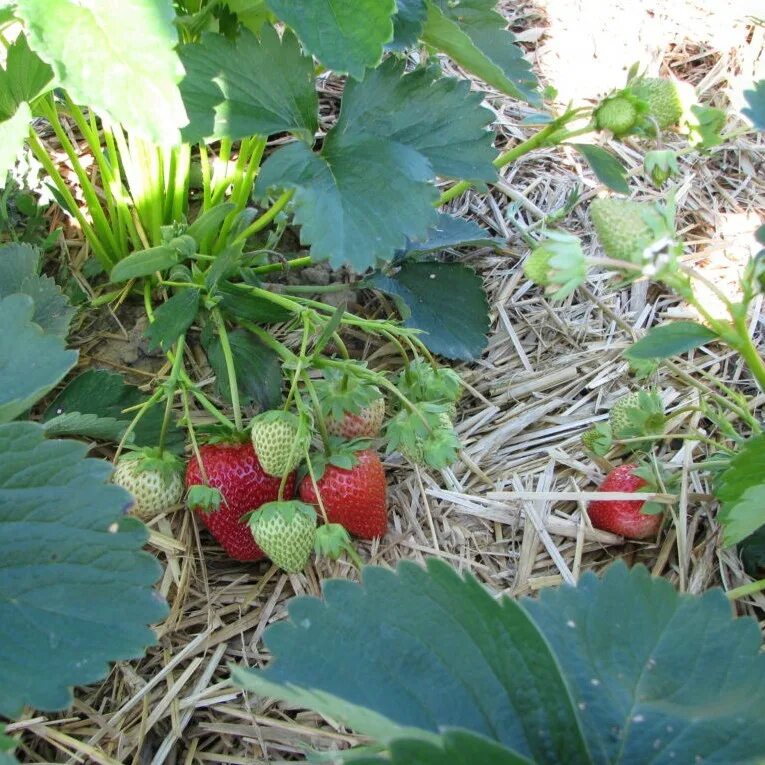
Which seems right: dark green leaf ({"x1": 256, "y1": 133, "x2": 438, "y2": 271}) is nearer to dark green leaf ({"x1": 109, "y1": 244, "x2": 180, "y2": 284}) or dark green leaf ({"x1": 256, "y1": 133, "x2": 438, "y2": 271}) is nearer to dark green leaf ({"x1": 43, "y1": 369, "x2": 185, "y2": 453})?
dark green leaf ({"x1": 109, "y1": 244, "x2": 180, "y2": 284})

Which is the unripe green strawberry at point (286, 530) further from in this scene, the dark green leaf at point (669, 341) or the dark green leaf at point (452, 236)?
the dark green leaf at point (452, 236)

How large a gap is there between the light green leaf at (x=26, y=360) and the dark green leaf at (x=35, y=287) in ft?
0.87

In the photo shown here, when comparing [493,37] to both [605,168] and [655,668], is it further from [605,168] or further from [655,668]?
[655,668]

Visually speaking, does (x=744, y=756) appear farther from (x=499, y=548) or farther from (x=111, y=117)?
(x=111, y=117)

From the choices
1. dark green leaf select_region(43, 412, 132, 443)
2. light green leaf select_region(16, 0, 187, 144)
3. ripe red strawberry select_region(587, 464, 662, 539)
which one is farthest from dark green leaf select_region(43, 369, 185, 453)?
ripe red strawberry select_region(587, 464, 662, 539)

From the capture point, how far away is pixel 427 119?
118 centimetres

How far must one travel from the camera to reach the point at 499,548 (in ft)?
3.95

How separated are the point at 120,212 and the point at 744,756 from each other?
111 centimetres

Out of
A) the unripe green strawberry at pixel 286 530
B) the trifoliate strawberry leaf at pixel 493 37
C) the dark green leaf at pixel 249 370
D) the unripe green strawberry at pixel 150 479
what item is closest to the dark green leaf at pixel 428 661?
the unripe green strawberry at pixel 286 530

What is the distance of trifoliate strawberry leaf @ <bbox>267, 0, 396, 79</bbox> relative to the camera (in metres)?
0.98

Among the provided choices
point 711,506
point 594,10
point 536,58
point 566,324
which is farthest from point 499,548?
point 594,10

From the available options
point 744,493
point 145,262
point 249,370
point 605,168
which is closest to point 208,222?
point 145,262

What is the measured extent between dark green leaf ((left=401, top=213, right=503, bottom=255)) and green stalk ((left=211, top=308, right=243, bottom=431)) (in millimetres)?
351

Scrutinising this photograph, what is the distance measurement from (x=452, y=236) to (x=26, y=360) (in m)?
0.75
